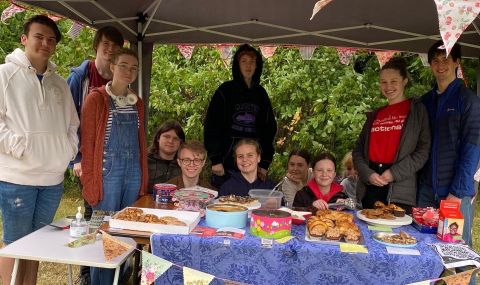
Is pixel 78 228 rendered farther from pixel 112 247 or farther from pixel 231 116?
pixel 231 116

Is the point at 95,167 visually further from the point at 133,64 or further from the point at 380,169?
the point at 380,169

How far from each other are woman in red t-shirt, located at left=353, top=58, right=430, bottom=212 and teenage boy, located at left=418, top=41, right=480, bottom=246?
0.31 feet

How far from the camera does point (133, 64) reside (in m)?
2.63

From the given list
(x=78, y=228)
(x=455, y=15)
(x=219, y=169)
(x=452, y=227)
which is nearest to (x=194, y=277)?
(x=78, y=228)

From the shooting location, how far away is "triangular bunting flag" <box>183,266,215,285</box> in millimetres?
1793

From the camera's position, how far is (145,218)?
79.3 inches

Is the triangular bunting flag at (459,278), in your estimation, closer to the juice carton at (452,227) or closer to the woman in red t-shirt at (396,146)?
the juice carton at (452,227)

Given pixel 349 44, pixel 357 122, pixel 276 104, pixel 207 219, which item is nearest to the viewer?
pixel 207 219

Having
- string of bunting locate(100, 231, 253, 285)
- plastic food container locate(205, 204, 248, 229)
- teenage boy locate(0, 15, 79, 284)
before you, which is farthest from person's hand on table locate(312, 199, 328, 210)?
teenage boy locate(0, 15, 79, 284)

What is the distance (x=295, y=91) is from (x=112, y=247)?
5573mm

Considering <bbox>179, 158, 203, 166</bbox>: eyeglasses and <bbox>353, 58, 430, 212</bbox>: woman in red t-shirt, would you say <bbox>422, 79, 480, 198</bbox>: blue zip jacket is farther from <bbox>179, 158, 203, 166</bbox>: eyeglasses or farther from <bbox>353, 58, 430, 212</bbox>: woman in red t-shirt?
<bbox>179, 158, 203, 166</bbox>: eyeglasses

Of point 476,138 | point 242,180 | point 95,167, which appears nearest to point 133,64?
point 95,167

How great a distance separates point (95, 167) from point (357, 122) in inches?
189

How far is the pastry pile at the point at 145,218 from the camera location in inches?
78.1
